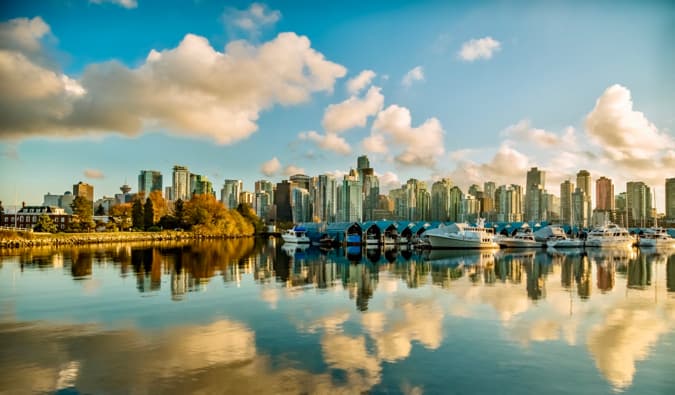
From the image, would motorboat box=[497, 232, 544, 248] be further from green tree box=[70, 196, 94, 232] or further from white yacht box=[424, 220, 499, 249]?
green tree box=[70, 196, 94, 232]

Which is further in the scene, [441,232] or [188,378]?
[441,232]

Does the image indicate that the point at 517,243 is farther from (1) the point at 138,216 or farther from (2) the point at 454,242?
(1) the point at 138,216

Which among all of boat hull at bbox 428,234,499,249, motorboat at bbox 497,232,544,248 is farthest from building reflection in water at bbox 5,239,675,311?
motorboat at bbox 497,232,544,248

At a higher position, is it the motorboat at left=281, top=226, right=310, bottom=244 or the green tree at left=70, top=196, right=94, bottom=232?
the green tree at left=70, top=196, right=94, bottom=232

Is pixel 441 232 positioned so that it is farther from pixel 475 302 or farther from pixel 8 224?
pixel 8 224

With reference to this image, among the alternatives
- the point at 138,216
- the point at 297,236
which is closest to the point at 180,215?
the point at 138,216

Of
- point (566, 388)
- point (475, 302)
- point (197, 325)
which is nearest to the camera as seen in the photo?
point (566, 388)

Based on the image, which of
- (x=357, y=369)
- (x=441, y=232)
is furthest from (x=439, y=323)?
(x=441, y=232)

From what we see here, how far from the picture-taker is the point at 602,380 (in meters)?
13.2

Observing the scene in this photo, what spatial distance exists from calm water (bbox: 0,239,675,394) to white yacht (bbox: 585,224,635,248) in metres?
56.3

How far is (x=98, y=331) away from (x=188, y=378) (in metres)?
7.40

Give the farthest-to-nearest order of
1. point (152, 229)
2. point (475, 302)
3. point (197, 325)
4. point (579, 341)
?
point (152, 229) < point (475, 302) < point (197, 325) < point (579, 341)

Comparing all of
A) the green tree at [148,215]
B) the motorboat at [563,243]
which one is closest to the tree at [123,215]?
the green tree at [148,215]

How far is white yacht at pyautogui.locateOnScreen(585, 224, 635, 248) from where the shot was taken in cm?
8488
